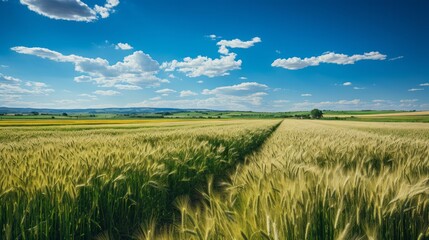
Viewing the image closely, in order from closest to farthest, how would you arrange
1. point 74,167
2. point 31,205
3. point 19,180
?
point 31,205, point 19,180, point 74,167

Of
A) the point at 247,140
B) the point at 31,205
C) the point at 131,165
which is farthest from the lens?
the point at 247,140

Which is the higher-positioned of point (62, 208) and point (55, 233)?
point (62, 208)

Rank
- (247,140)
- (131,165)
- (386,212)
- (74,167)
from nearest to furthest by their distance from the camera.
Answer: (386,212) → (74,167) → (131,165) → (247,140)

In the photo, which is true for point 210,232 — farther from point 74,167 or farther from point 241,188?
point 74,167

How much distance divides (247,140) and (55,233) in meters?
9.60

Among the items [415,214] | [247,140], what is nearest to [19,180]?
[415,214]

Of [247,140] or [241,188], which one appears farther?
[247,140]

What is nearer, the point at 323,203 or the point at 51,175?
the point at 323,203

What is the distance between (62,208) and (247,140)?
9552mm

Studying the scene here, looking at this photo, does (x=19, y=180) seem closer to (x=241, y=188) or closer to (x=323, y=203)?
(x=241, y=188)

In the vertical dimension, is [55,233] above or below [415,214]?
below

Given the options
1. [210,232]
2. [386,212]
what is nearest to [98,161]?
[210,232]

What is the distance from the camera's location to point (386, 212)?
1.71 m

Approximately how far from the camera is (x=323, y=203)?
1.79m
